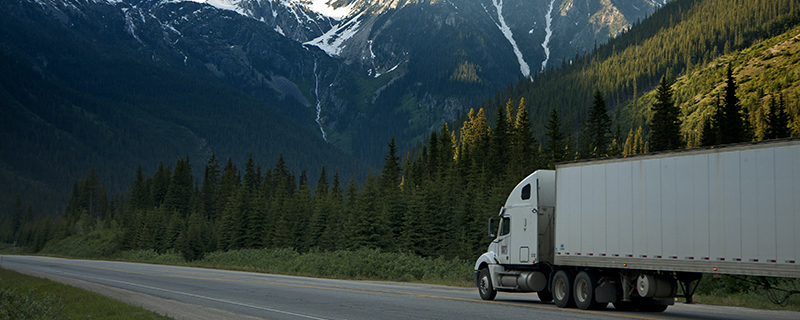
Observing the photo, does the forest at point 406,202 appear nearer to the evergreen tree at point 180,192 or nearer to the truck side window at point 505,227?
the evergreen tree at point 180,192

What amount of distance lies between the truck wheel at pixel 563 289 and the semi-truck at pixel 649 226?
0.10 feet

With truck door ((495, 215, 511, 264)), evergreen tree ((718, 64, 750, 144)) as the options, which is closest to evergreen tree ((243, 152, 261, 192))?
evergreen tree ((718, 64, 750, 144))

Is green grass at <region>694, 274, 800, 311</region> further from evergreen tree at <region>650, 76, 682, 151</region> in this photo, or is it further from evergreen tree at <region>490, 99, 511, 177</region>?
evergreen tree at <region>490, 99, 511, 177</region>

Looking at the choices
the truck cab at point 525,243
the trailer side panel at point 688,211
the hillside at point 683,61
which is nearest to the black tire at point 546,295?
the truck cab at point 525,243

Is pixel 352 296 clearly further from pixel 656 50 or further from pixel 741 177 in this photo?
pixel 656 50

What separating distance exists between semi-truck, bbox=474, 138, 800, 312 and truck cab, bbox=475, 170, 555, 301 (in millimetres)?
34

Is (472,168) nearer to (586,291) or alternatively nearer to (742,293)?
(742,293)

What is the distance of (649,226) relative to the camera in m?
15.4

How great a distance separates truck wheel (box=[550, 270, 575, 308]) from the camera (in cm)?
1773

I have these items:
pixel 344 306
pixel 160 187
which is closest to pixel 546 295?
pixel 344 306

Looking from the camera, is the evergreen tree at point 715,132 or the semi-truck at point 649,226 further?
the evergreen tree at point 715,132

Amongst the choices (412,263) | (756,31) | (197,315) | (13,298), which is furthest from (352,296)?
(756,31)

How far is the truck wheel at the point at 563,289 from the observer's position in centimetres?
1773

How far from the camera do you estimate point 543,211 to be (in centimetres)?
1969
